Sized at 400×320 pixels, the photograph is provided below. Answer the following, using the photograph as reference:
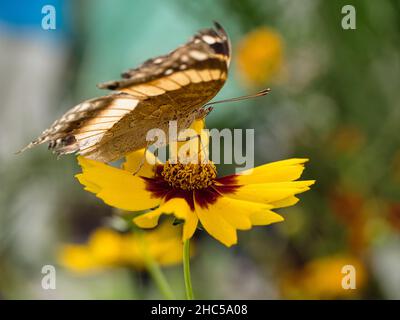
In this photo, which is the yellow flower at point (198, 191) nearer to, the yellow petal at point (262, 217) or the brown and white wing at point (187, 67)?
the yellow petal at point (262, 217)

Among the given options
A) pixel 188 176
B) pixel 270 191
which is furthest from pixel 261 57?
pixel 270 191

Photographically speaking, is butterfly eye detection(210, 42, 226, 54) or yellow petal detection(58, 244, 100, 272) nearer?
butterfly eye detection(210, 42, 226, 54)

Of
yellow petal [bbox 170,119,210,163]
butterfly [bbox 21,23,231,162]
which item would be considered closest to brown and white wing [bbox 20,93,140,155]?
butterfly [bbox 21,23,231,162]

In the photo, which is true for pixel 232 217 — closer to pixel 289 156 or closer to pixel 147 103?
pixel 147 103

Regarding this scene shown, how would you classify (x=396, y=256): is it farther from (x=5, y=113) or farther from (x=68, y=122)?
(x=5, y=113)

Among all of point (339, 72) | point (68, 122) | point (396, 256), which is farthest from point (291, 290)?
point (68, 122)

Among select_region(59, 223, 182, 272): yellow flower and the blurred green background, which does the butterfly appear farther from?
the blurred green background
